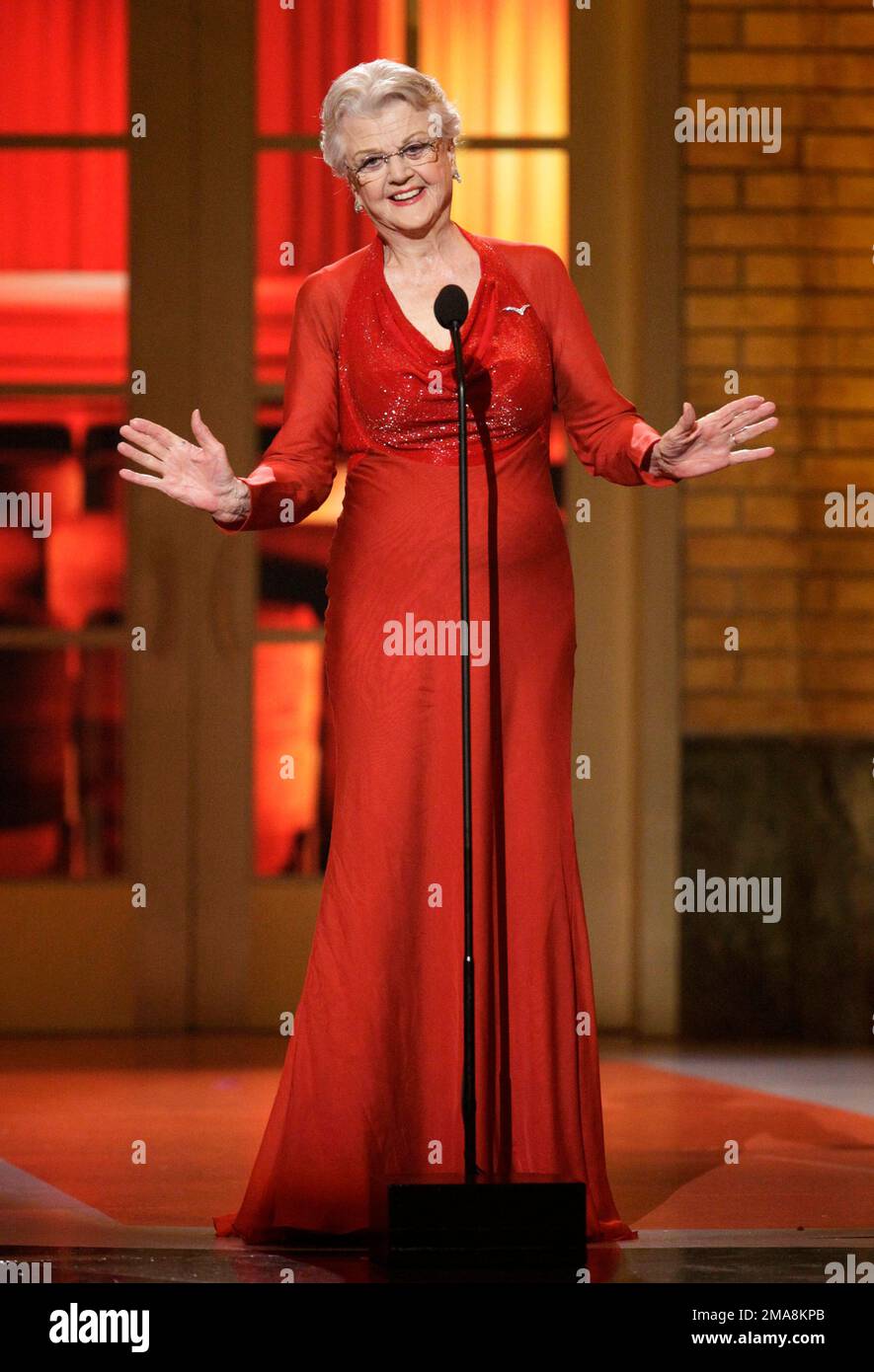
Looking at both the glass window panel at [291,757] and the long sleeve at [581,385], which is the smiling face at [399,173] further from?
the glass window panel at [291,757]

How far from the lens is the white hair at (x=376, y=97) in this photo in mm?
3072

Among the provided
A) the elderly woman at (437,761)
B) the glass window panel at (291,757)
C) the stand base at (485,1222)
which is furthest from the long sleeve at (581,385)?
the glass window panel at (291,757)

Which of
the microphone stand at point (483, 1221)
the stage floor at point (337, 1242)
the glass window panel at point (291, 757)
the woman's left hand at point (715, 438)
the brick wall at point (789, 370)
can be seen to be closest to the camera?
the microphone stand at point (483, 1221)

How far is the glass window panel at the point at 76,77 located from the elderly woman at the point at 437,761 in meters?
2.96

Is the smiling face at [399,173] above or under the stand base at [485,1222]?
above

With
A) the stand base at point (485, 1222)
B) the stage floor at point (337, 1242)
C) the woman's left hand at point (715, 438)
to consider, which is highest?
the woman's left hand at point (715, 438)

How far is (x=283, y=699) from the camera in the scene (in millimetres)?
5895

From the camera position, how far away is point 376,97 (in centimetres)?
307

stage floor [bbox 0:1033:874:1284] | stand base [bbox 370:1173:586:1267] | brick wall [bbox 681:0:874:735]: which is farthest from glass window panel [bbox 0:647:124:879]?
stand base [bbox 370:1173:586:1267]

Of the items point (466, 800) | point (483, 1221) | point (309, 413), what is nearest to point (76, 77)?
point (309, 413)

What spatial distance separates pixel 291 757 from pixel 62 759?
25.2 inches

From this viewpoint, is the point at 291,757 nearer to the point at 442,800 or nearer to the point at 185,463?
the point at 442,800

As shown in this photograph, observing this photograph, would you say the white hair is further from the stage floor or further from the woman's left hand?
the stage floor

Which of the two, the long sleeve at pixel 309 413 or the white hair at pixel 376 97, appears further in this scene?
the long sleeve at pixel 309 413
